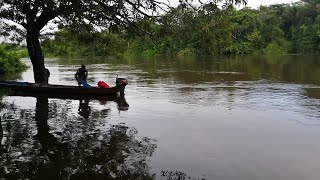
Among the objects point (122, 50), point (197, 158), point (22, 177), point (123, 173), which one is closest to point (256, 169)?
point (197, 158)

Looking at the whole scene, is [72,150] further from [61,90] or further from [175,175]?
[61,90]

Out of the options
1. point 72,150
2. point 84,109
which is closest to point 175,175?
point 72,150

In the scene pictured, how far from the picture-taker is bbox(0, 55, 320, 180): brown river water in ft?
27.4

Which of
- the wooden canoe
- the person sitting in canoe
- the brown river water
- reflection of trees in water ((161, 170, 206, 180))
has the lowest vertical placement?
reflection of trees in water ((161, 170, 206, 180))

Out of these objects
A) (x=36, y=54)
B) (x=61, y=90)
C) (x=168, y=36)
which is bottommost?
(x=61, y=90)

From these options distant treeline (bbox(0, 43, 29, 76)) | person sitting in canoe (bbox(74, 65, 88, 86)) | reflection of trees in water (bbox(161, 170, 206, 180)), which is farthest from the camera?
distant treeline (bbox(0, 43, 29, 76))

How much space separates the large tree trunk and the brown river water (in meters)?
1.27

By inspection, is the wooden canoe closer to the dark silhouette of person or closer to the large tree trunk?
the large tree trunk

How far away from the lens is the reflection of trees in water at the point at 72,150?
316 inches

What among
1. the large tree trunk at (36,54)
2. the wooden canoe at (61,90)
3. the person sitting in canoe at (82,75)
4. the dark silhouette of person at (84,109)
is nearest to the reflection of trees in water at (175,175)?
the dark silhouette of person at (84,109)

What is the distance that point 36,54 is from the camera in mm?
18172

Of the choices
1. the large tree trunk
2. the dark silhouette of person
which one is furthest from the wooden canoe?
the dark silhouette of person

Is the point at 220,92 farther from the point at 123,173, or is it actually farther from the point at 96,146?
the point at 123,173

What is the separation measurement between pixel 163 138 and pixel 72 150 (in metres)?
2.55
